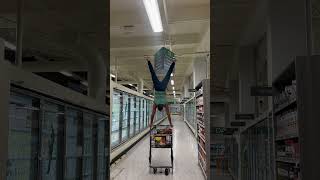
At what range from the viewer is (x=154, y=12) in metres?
5.65

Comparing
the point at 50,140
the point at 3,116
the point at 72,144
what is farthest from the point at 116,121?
the point at 3,116

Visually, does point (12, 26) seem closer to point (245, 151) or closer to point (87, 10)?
point (87, 10)

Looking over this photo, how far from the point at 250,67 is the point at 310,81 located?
350cm

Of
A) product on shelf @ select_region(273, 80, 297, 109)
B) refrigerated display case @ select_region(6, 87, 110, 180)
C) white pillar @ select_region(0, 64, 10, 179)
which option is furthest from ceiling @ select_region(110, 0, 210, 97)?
white pillar @ select_region(0, 64, 10, 179)

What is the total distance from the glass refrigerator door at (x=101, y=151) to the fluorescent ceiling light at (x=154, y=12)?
1.97 metres

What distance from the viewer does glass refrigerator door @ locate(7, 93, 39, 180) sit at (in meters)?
2.42

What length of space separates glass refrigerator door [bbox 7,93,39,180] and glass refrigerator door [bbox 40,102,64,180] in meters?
0.10

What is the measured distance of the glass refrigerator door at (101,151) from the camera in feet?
18.5

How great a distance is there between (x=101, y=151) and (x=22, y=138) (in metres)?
3.38

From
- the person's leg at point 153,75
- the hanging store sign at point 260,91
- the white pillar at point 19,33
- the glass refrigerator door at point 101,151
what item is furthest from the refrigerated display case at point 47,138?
the person's leg at point 153,75

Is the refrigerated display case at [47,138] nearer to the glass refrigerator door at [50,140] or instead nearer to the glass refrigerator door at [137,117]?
the glass refrigerator door at [50,140]

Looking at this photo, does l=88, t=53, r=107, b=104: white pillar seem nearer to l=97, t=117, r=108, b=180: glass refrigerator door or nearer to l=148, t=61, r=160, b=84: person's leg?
l=97, t=117, r=108, b=180: glass refrigerator door

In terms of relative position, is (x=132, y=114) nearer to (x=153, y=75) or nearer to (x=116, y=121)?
(x=116, y=121)

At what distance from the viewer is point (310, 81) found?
5.64 feet
